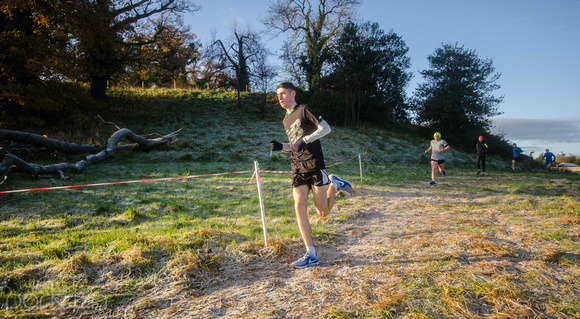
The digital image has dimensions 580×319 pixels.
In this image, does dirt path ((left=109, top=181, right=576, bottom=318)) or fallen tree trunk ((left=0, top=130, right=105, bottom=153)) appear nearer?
dirt path ((left=109, top=181, right=576, bottom=318))

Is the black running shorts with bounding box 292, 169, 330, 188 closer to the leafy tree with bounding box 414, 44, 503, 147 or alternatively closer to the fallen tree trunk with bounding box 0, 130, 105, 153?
the fallen tree trunk with bounding box 0, 130, 105, 153

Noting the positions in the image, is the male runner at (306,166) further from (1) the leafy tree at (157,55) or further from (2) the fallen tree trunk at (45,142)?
(1) the leafy tree at (157,55)

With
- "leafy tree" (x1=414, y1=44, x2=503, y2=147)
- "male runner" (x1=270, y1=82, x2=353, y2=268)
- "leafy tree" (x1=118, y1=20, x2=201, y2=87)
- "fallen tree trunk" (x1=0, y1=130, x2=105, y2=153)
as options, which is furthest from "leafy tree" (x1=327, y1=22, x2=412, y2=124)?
"male runner" (x1=270, y1=82, x2=353, y2=268)

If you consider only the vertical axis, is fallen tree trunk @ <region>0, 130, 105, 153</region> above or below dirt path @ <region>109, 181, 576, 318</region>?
above

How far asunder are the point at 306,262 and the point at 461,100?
30481 mm

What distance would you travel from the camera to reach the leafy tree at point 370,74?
2946 cm

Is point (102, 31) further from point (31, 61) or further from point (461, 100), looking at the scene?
point (461, 100)

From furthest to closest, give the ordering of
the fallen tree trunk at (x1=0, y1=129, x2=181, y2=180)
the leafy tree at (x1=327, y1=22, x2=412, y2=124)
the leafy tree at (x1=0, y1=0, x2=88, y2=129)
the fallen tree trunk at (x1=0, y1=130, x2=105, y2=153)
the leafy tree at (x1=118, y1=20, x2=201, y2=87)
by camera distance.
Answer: the leafy tree at (x1=327, y1=22, x2=412, y2=124)
the leafy tree at (x1=118, y1=20, x2=201, y2=87)
the leafy tree at (x1=0, y1=0, x2=88, y2=129)
the fallen tree trunk at (x1=0, y1=130, x2=105, y2=153)
the fallen tree trunk at (x1=0, y1=129, x2=181, y2=180)

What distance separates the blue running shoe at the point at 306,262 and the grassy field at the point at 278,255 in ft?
0.45

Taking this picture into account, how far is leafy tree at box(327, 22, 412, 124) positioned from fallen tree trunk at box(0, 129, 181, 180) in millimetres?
18321

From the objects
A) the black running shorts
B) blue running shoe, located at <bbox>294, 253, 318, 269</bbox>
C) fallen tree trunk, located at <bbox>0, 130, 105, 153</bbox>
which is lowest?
blue running shoe, located at <bbox>294, 253, 318, 269</bbox>

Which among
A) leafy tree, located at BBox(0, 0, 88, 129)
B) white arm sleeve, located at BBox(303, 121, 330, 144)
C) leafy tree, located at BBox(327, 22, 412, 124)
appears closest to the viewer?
white arm sleeve, located at BBox(303, 121, 330, 144)

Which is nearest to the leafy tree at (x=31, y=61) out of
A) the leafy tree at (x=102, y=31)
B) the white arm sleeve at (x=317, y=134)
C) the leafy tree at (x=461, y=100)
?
the leafy tree at (x=102, y=31)

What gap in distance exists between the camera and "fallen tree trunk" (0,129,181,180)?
9641 millimetres
